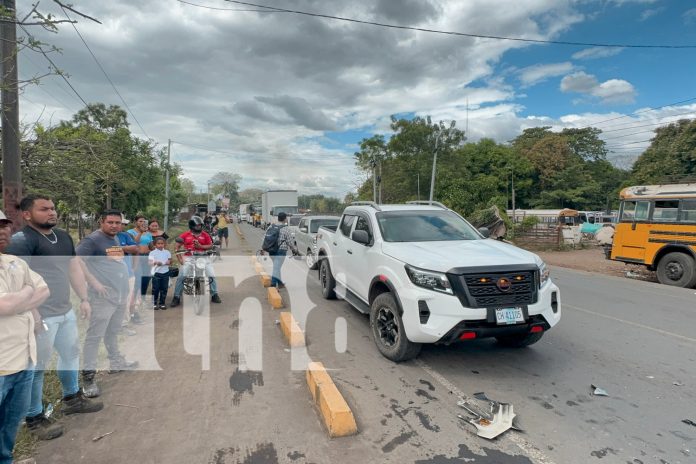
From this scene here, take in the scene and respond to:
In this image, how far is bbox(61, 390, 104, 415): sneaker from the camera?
3553 mm

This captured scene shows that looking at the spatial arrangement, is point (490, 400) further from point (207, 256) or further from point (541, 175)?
point (541, 175)

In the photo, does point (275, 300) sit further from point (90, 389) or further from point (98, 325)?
point (90, 389)

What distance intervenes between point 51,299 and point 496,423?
3.95 meters

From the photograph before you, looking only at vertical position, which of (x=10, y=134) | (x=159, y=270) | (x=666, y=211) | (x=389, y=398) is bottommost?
(x=389, y=398)

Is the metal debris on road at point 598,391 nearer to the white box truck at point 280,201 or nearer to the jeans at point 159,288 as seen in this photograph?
the jeans at point 159,288

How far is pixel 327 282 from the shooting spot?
307 inches

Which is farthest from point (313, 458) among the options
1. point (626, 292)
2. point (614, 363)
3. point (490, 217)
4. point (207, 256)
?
point (490, 217)

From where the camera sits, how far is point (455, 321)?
404cm

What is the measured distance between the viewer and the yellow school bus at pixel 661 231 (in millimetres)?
10289

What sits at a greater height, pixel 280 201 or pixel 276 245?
pixel 280 201

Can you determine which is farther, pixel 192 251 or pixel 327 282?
pixel 327 282

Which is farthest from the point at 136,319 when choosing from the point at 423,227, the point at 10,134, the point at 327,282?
the point at 423,227

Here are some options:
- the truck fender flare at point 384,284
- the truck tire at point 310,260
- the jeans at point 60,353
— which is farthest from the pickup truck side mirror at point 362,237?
the truck tire at point 310,260

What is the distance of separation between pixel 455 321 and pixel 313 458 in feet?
6.30
